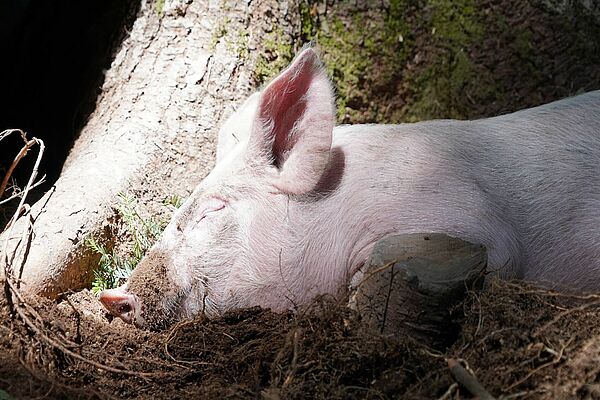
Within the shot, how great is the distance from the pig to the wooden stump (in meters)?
0.22

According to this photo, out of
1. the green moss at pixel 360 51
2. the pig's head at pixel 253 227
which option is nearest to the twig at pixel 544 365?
the pig's head at pixel 253 227

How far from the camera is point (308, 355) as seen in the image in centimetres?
222

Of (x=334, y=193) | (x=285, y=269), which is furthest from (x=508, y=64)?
(x=285, y=269)

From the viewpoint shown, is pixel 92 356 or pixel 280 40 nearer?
pixel 92 356

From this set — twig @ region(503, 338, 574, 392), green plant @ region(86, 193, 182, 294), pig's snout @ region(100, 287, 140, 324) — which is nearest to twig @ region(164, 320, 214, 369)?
pig's snout @ region(100, 287, 140, 324)

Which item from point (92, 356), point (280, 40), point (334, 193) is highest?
point (280, 40)

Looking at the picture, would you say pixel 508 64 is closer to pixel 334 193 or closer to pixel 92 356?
pixel 334 193

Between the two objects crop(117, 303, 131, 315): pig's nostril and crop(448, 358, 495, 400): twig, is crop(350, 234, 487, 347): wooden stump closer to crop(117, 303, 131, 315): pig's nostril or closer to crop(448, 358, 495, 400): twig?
crop(448, 358, 495, 400): twig

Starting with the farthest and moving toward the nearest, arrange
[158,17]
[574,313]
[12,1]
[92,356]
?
[12,1], [158,17], [92,356], [574,313]

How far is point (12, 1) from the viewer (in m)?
7.57

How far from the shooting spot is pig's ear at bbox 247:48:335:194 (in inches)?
109

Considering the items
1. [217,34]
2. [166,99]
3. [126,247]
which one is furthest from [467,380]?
[217,34]

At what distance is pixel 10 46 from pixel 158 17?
191cm

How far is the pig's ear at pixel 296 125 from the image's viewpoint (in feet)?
9.06
